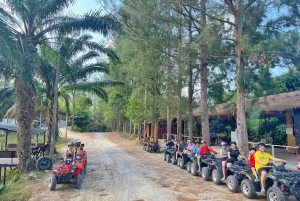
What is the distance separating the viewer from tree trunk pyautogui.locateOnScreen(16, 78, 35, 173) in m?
9.88

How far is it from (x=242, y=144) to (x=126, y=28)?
6977 millimetres

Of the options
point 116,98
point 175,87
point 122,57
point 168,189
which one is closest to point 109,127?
point 116,98

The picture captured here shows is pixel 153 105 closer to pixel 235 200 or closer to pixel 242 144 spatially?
pixel 242 144

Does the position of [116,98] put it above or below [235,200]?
above

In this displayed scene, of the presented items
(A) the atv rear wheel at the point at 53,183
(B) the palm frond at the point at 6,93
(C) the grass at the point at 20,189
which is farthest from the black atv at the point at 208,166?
(B) the palm frond at the point at 6,93

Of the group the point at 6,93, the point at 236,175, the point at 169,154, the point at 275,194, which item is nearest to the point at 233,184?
the point at 236,175

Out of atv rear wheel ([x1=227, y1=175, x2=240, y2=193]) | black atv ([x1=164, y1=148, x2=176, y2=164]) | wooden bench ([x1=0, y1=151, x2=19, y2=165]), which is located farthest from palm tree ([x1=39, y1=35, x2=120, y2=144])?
atv rear wheel ([x1=227, y1=175, x2=240, y2=193])

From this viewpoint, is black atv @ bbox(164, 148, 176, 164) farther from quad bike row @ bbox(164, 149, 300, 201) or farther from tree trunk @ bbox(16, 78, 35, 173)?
tree trunk @ bbox(16, 78, 35, 173)

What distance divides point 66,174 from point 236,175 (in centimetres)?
500

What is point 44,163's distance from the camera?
10219 millimetres

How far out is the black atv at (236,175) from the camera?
6.78 metres

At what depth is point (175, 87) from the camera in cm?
1448

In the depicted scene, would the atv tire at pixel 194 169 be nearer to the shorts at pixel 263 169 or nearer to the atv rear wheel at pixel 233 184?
the atv rear wheel at pixel 233 184

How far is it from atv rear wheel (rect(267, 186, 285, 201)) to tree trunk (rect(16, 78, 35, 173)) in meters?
8.90
